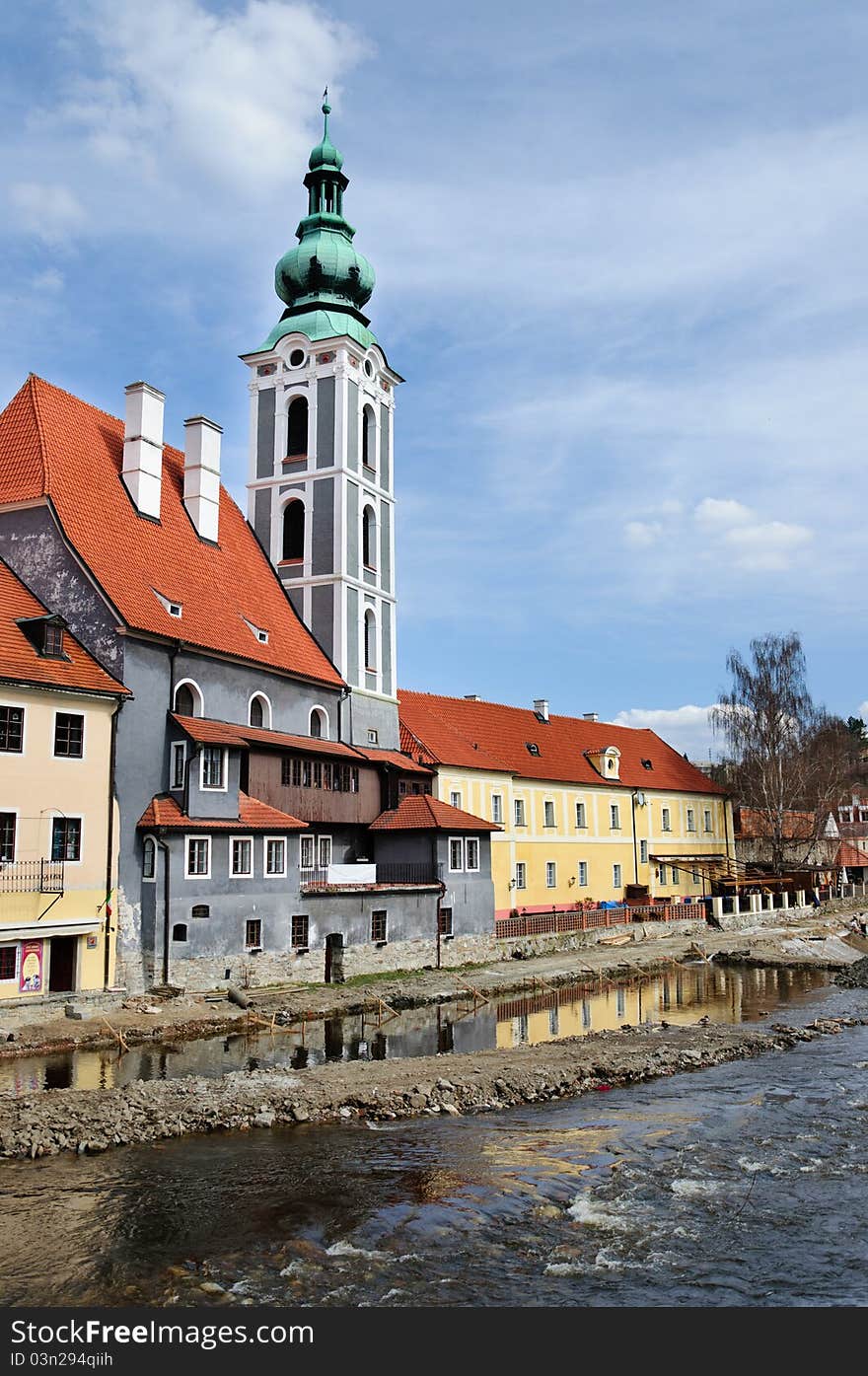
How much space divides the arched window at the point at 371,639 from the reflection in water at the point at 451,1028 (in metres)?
14.5

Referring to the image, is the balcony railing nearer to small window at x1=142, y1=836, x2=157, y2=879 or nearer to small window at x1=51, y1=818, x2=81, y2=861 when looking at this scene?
small window at x1=51, y1=818, x2=81, y2=861

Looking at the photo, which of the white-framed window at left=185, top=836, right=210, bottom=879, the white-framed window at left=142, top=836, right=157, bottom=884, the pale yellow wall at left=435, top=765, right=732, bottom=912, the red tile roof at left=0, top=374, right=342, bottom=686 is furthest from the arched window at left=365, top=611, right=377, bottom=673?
the white-framed window at left=142, top=836, right=157, bottom=884

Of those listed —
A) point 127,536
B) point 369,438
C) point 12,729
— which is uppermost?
point 369,438

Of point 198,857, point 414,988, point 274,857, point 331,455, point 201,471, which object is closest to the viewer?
point 198,857

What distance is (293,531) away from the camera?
136 feet

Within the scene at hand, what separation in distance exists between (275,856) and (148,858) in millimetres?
4254

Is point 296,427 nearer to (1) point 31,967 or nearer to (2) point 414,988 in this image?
(2) point 414,988

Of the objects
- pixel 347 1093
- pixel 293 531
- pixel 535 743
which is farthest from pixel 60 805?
pixel 535 743

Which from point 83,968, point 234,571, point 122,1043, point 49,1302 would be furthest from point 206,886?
point 49,1302

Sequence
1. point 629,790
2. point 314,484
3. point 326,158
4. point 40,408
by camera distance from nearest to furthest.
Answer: point 40,408 < point 314,484 < point 326,158 < point 629,790

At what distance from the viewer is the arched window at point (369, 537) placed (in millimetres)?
42156

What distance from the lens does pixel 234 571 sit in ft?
121

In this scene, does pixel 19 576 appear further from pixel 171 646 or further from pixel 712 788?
pixel 712 788

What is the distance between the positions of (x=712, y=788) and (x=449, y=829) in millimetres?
31603
